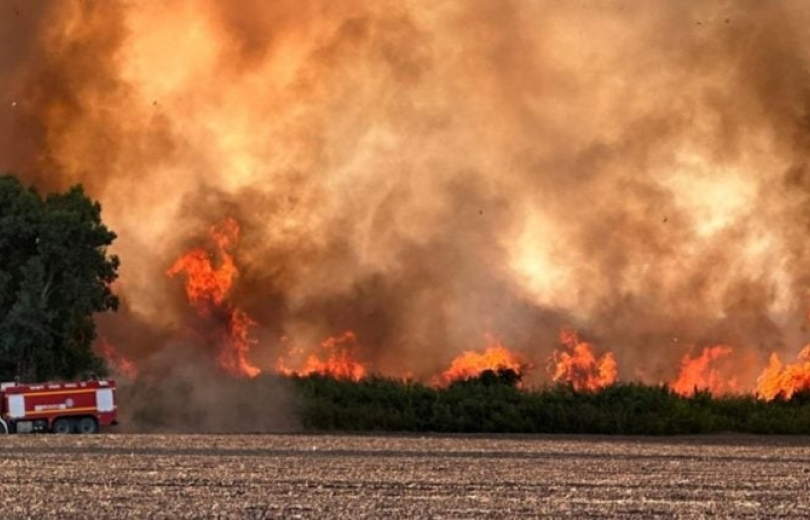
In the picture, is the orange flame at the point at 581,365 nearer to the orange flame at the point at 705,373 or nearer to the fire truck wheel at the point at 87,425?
the orange flame at the point at 705,373

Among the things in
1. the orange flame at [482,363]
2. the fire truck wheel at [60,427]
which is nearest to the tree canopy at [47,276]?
the fire truck wheel at [60,427]

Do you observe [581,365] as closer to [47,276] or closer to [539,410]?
[539,410]

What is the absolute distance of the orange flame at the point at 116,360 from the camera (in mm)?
78250

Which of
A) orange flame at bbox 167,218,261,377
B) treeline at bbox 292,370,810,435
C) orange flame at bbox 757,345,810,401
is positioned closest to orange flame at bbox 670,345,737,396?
orange flame at bbox 757,345,810,401

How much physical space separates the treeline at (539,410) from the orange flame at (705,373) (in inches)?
131

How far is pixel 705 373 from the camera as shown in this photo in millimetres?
76438

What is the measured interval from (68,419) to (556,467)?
90.1 ft

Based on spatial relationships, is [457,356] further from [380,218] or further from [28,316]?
[28,316]

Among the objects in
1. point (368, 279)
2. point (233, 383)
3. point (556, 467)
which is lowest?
point (556, 467)

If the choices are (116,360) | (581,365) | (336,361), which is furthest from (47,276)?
(581,365)

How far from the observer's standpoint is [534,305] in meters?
79.0


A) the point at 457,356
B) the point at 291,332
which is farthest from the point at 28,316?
the point at 457,356

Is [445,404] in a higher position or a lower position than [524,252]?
lower

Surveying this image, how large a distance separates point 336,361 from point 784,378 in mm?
21021
